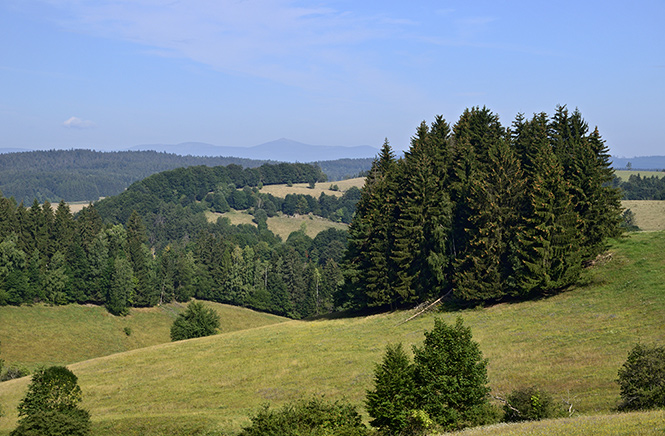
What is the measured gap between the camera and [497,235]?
5753 centimetres

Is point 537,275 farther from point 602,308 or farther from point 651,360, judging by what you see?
point 651,360

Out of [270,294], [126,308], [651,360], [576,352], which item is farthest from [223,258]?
[651,360]

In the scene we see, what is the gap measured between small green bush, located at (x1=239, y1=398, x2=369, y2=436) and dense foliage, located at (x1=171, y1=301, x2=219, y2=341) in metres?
56.4

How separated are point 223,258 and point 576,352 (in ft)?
384

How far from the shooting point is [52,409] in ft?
104

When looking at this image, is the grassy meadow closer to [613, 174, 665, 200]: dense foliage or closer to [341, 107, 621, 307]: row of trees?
[341, 107, 621, 307]: row of trees

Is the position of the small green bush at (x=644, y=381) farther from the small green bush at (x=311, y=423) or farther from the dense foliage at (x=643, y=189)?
the dense foliage at (x=643, y=189)

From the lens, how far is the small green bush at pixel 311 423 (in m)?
23.8

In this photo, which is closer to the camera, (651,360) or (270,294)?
(651,360)

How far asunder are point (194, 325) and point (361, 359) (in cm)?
3898

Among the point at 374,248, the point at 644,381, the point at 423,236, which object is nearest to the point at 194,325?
the point at 374,248

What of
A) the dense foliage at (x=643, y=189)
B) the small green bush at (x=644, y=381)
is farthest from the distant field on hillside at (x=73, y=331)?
the dense foliage at (x=643, y=189)

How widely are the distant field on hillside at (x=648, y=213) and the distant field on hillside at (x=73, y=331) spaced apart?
88.7 m

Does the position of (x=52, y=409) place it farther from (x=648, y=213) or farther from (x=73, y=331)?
(x=648, y=213)
